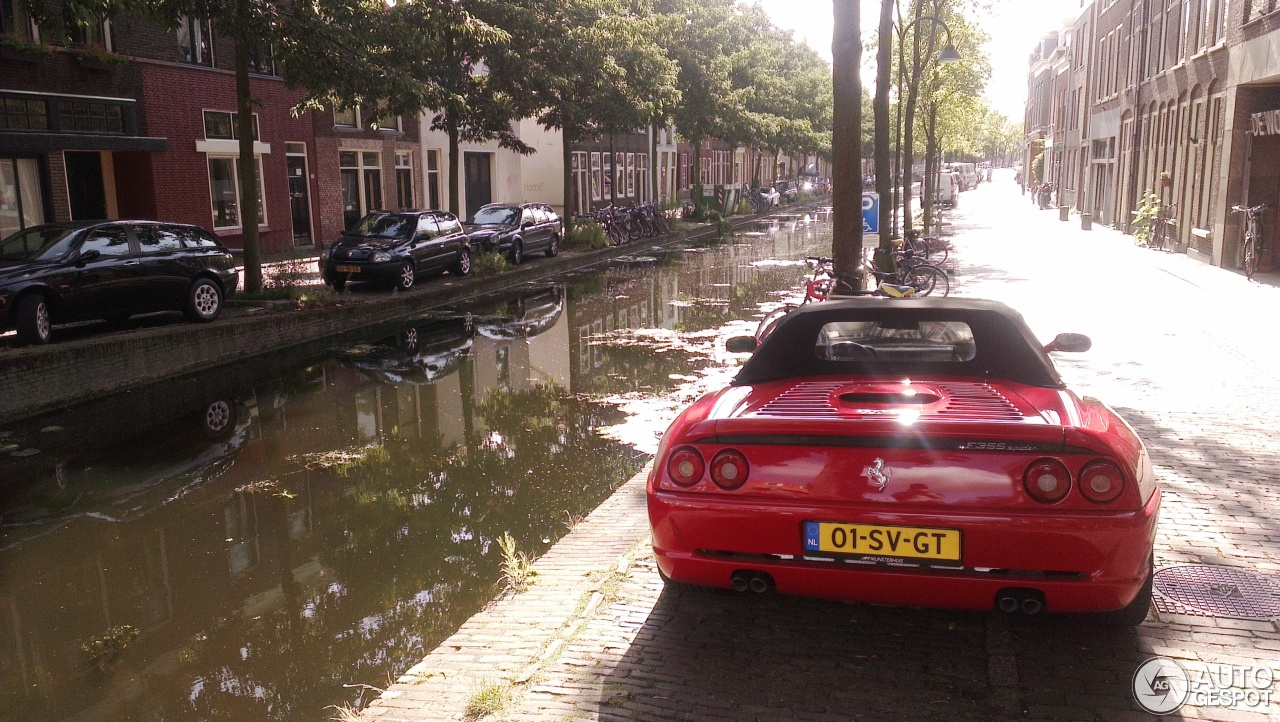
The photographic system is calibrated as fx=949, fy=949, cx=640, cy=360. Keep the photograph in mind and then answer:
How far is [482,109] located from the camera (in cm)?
2231

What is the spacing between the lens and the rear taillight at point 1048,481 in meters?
3.34

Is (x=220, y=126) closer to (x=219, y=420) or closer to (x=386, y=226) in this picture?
(x=386, y=226)

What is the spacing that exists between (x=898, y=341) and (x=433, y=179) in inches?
1191

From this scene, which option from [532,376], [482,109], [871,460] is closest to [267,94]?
[482,109]

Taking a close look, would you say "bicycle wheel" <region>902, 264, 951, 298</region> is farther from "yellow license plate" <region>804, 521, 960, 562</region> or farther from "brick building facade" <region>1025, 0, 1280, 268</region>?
"yellow license plate" <region>804, 521, 960, 562</region>

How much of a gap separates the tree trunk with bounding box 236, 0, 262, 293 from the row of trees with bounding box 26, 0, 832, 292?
0.09ft

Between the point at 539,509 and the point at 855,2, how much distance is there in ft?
22.5

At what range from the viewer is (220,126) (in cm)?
2370

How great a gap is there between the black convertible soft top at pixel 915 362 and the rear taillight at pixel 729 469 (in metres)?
0.75

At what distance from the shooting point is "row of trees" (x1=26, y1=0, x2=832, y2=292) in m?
14.7

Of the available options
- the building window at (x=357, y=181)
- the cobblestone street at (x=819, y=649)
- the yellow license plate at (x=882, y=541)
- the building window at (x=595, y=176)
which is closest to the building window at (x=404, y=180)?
the building window at (x=357, y=181)

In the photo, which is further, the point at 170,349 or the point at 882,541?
the point at 170,349

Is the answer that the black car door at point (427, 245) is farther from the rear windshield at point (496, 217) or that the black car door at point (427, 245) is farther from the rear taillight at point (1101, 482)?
the rear taillight at point (1101, 482)

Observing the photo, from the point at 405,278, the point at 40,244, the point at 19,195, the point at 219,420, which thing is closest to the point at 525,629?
the point at 219,420
